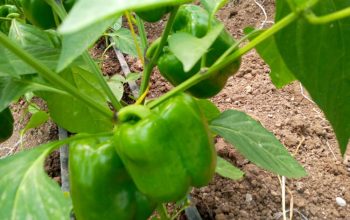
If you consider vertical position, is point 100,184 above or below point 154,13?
below

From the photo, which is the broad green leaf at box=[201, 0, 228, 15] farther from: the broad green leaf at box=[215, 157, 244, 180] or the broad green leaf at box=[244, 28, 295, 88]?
the broad green leaf at box=[215, 157, 244, 180]

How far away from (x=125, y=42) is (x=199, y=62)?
0.81 metres

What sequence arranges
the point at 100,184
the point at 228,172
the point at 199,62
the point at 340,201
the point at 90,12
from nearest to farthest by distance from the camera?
the point at 90,12 → the point at 100,184 → the point at 199,62 → the point at 228,172 → the point at 340,201

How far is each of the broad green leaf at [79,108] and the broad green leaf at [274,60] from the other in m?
0.33

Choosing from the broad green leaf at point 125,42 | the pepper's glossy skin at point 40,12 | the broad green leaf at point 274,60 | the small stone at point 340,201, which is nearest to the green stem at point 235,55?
the broad green leaf at point 274,60

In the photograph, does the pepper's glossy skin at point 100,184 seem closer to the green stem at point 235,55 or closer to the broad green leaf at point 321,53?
the green stem at point 235,55

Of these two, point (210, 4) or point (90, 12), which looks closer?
point (90, 12)

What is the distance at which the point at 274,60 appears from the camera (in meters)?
0.96

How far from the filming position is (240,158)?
131cm

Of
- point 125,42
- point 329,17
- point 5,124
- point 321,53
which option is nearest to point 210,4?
point 321,53

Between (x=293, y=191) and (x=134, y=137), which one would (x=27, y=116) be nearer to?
(x=293, y=191)

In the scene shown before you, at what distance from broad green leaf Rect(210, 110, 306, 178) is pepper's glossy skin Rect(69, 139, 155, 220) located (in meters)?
0.19

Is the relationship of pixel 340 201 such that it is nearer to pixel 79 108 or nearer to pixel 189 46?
pixel 79 108

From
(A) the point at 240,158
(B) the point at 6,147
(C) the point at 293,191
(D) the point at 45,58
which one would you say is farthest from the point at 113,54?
(D) the point at 45,58
